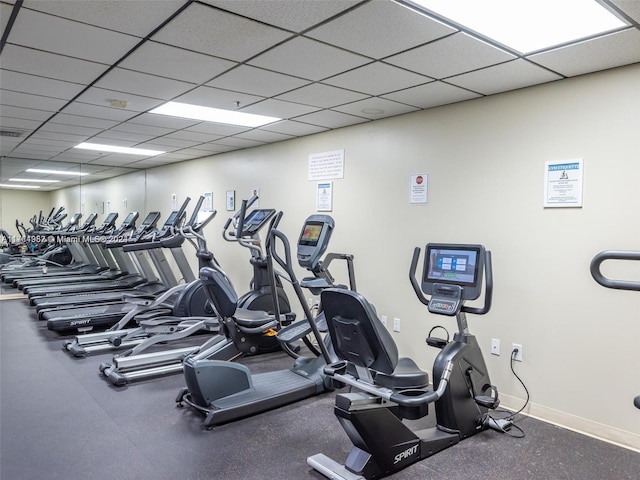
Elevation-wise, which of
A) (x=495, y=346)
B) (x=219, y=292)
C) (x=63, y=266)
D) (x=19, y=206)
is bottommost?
(x=63, y=266)

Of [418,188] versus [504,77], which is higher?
[504,77]

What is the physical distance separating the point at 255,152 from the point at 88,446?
430 centimetres

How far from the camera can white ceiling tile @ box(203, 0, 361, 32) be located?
2.14 m

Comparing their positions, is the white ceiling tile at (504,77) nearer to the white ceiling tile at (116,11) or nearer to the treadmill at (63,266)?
the white ceiling tile at (116,11)

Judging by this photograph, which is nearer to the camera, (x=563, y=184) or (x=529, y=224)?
(x=563, y=184)

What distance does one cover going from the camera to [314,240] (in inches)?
148

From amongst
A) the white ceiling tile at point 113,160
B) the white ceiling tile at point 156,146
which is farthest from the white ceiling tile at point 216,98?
the white ceiling tile at point 113,160

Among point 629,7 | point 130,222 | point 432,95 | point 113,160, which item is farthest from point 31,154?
point 629,7

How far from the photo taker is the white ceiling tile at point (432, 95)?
136 inches

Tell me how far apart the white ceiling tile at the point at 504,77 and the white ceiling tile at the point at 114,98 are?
2.58 m

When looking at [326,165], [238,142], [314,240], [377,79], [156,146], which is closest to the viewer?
[377,79]

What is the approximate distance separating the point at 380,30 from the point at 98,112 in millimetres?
3225

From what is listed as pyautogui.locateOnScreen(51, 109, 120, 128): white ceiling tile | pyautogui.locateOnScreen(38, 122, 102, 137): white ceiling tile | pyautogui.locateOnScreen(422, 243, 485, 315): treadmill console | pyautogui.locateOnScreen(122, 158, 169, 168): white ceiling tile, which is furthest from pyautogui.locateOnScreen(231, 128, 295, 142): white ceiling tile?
pyautogui.locateOnScreen(422, 243, 485, 315): treadmill console

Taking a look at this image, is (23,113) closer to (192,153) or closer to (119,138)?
(119,138)
